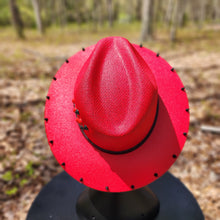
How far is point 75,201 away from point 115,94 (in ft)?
4.07

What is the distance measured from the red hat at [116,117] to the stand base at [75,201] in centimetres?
56

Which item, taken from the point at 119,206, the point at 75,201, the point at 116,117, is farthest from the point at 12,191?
the point at 116,117

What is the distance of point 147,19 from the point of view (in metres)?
9.38

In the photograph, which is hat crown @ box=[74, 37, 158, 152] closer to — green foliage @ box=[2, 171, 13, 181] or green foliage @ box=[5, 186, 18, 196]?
green foliage @ box=[5, 186, 18, 196]

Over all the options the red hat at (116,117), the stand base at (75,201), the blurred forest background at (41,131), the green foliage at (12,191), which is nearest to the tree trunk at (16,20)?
the blurred forest background at (41,131)

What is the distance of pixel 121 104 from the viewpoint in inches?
43.1

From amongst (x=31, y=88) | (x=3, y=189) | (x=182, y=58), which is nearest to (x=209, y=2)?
(x=182, y=58)

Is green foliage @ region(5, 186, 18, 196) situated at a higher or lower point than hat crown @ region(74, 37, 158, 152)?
lower

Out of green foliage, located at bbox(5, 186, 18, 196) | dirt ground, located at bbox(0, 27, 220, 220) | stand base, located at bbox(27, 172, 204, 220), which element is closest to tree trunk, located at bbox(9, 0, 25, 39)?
dirt ground, located at bbox(0, 27, 220, 220)

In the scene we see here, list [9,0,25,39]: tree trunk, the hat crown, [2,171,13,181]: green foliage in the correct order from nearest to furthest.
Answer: the hat crown → [2,171,13,181]: green foliage → [9,0,25,39]: tree trunk

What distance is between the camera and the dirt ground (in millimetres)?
2562

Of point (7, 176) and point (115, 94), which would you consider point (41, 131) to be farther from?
point (115, 94)

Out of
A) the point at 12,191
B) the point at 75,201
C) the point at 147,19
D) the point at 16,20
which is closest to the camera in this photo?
the point at 75,201

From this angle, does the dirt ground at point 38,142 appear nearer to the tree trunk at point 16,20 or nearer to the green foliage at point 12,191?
the green foliage at point 12,191
